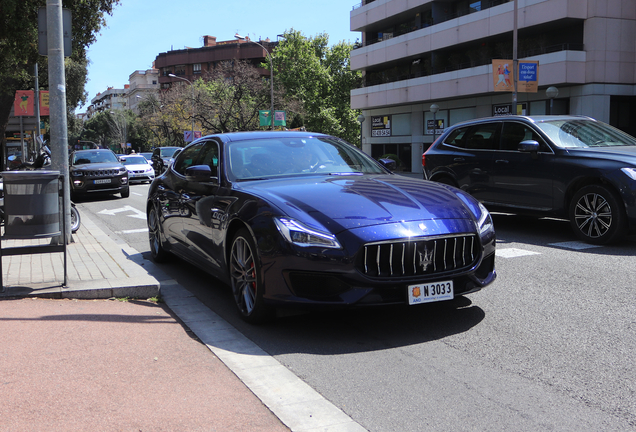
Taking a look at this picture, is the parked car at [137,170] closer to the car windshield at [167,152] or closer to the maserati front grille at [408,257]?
the car windshield at [167,152]

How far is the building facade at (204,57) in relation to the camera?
10412 cm

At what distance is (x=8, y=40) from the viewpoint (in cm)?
1501

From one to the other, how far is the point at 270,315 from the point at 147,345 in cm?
93

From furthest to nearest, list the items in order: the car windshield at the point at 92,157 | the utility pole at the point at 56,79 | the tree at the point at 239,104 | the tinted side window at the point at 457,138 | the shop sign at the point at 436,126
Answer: the tree at the point at 239,104 < the shop sign at the point at 436,126 < the car windshield at the point at 92,157 < the tinted side window at the point at 457,138 < the utility pole at the point at 56,79

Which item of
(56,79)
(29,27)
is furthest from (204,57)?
(56,79)

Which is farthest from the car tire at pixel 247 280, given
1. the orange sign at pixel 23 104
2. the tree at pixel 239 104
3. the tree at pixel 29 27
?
the tree at pixel 239 104

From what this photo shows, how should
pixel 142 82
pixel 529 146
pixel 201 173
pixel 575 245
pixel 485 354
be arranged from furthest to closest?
1. pixel 142 82
2. pixel 529 146
3. pixel 575 245
4. pixel 201 173
5. pixel 485 354

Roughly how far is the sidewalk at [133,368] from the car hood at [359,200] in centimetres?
104

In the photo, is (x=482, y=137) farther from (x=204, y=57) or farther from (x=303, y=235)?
(x=204, y=57)

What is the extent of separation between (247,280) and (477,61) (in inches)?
1349

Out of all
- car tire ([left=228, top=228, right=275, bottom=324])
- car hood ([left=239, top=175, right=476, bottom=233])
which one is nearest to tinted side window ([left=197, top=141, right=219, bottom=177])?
car hood ([left=239, top=175, right=476, bottom=233])

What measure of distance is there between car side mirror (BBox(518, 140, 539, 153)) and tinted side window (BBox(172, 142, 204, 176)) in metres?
4.70

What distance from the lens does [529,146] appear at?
8.98 m

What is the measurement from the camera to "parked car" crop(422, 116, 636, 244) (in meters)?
8.22
